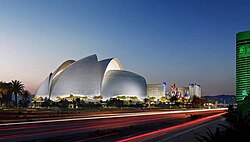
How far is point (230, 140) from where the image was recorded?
5559 millimetres

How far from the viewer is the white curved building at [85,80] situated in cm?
11081

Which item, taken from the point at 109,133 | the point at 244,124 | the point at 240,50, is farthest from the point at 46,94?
the point at 240,50

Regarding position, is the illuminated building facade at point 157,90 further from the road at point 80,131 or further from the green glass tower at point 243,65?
the road at point 80,131

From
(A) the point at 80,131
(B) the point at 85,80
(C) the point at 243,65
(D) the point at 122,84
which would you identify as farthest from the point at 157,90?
(A) the point at 80,131

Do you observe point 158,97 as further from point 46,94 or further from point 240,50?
point 46,94

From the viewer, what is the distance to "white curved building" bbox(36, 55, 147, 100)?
364 ft

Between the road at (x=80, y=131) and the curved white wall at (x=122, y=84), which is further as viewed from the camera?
the curved white wall at (x=122, y=84)

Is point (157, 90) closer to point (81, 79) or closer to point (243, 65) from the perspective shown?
point (243, 65)

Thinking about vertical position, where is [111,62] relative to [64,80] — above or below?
above

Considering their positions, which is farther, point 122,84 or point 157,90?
point 157,90

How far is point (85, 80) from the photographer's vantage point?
367 feet

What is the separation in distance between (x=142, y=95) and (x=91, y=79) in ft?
118

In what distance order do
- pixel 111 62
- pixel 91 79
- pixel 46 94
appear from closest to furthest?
1. pixel 91 79
2. pixel 46 94
3. pixel 111 62

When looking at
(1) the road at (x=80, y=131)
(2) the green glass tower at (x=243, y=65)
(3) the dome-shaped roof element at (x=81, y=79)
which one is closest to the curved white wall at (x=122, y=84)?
(3) the dome-shaped roof element at (x=81, y=79)
